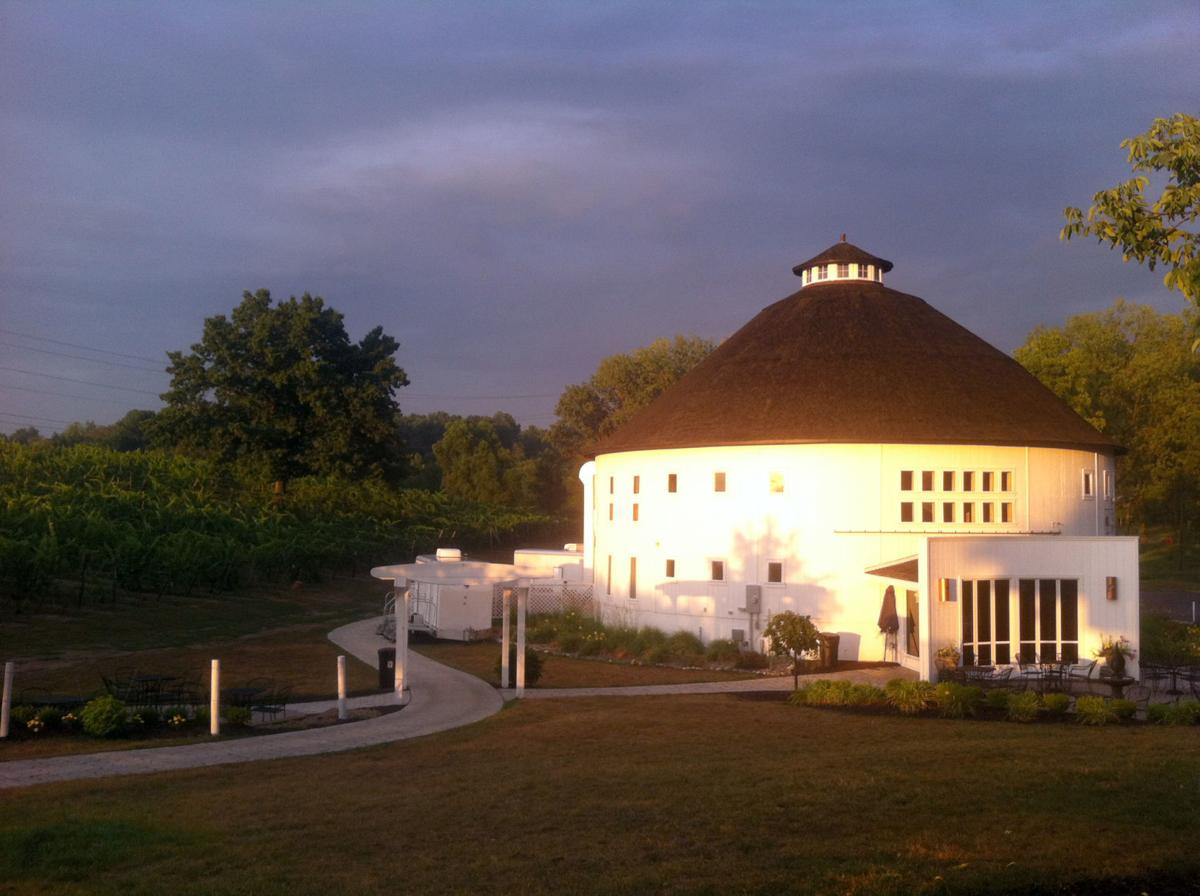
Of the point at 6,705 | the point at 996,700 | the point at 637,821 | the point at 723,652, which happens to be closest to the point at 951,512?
the point at 723,652

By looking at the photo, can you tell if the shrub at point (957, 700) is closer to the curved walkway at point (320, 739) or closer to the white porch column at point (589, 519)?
the curved walkway at point (320, 739)

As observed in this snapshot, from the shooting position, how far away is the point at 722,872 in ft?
25.1

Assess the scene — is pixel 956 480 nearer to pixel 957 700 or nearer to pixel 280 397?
pixel 957 700

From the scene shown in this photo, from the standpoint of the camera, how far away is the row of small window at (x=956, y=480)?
27.5 meters

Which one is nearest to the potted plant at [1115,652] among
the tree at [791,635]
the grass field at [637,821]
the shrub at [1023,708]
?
the shrub at [1023,708]

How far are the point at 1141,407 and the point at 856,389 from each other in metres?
31.7

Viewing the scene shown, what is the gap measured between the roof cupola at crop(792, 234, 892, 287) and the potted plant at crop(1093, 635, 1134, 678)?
14.6 meters

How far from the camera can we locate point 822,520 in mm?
27406

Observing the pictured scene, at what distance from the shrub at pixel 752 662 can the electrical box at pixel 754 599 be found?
1.37 metres

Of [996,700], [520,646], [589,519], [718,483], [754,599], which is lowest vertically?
[996,700]

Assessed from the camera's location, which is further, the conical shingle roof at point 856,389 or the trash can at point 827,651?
the conical shingle roof at point 856,389

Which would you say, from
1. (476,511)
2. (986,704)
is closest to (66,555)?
(986,704)

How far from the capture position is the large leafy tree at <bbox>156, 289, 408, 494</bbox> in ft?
190

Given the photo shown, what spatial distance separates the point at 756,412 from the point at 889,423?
3493 millimetres
